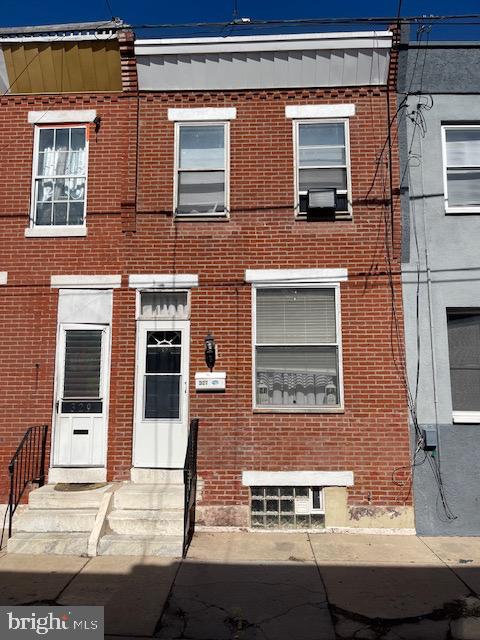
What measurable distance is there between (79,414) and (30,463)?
3.12 feet

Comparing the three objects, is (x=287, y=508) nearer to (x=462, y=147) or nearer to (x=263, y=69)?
(x=462, y=147)

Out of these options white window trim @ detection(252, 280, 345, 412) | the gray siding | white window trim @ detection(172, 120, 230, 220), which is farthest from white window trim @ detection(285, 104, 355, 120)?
white window trim @ detection(252, 280, 345, 412)

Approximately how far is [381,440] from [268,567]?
2498mm

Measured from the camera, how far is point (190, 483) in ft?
22.4

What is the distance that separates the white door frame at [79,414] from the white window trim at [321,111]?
4.39 m

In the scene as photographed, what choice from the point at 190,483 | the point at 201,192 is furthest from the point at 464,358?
the point at 201,192

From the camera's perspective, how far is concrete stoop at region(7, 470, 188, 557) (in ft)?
20.8

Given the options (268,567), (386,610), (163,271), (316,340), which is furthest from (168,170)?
(386,610)

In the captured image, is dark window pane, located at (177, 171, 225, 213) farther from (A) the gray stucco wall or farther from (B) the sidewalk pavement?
(B) the sidewalk pavement

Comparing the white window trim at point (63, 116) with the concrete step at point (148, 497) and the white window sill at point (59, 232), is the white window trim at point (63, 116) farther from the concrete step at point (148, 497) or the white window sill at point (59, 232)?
the concrete step at point (148, 497)

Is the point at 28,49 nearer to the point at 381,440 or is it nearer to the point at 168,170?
the point at 168,170

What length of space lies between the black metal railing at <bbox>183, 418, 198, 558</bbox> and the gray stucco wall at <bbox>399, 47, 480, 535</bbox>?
3056 mm

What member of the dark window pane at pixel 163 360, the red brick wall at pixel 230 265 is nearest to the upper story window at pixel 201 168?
the red brick wall at pixel 230 265

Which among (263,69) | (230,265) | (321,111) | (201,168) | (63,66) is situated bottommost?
(230,265)
